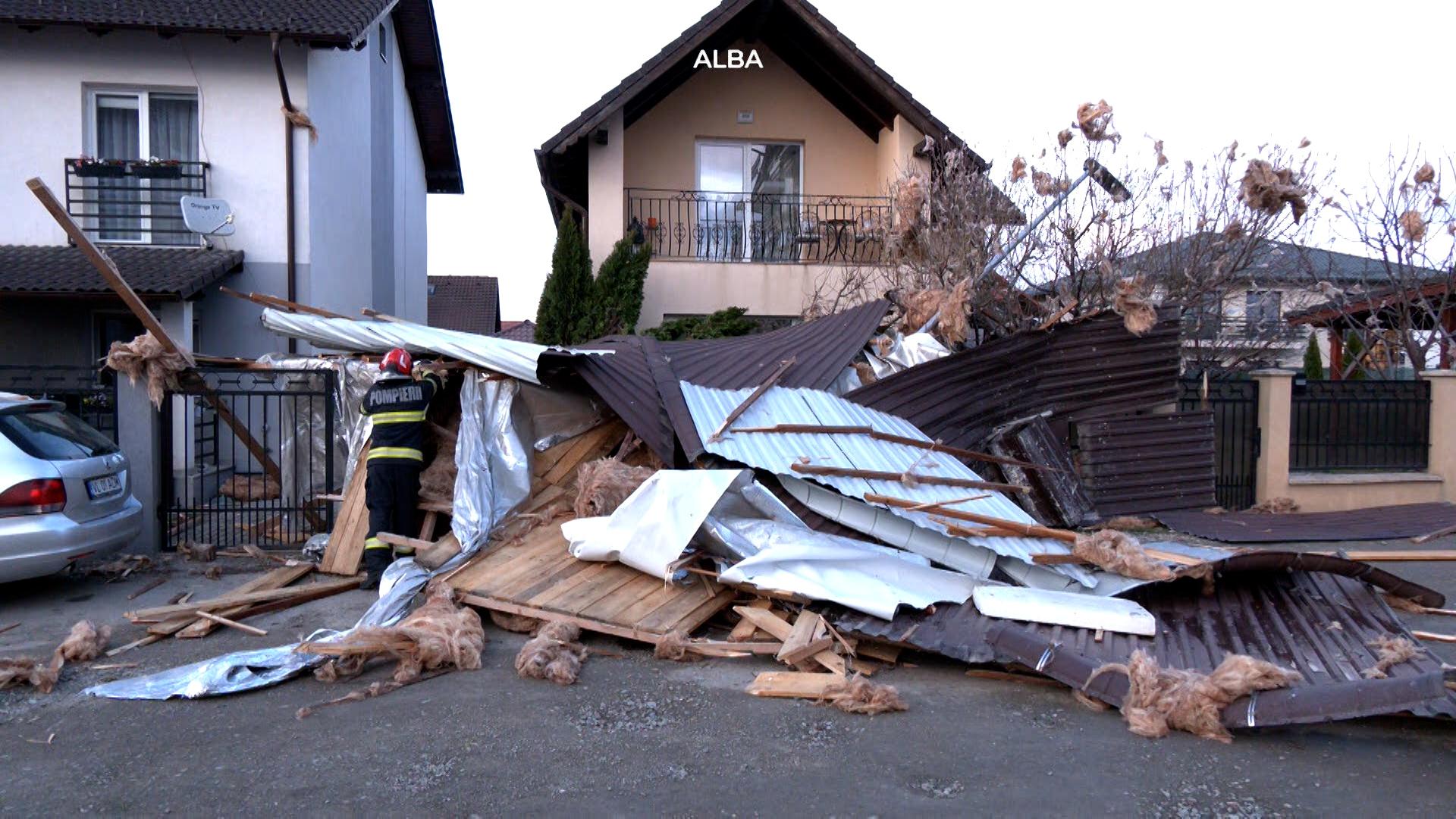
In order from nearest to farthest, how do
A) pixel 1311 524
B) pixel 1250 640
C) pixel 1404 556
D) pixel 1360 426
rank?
1. pixel 1250 640
2. pixel 1404 556
3. pixel 1311 524
4. pixel 1360 426

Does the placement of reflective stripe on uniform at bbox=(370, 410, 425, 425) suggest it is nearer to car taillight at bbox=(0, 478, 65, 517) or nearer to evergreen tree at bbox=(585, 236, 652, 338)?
car taillight at bbox=(0, 478, 65, 517)

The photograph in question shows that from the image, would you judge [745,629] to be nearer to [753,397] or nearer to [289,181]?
→ [753,397]

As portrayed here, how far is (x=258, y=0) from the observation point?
12.9 m

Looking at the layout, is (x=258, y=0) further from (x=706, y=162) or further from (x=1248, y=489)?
(x=1248, y=489)

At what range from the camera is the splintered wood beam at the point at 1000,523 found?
619 centimetres

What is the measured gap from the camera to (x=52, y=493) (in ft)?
21.6

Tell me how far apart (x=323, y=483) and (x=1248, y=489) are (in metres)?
9.60

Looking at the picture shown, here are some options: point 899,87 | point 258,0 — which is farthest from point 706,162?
point 258,0

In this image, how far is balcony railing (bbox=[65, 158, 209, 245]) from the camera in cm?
1242

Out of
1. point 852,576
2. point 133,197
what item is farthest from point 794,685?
point 133,197

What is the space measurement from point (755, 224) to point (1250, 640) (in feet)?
37.3

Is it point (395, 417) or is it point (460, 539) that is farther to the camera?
point (395, 417)

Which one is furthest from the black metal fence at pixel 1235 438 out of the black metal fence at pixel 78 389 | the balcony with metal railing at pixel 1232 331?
the black metal fence at pixel 78 389

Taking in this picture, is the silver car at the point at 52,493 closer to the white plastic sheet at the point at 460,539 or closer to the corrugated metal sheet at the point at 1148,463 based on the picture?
the white plastic sheet at the point at 460,539
